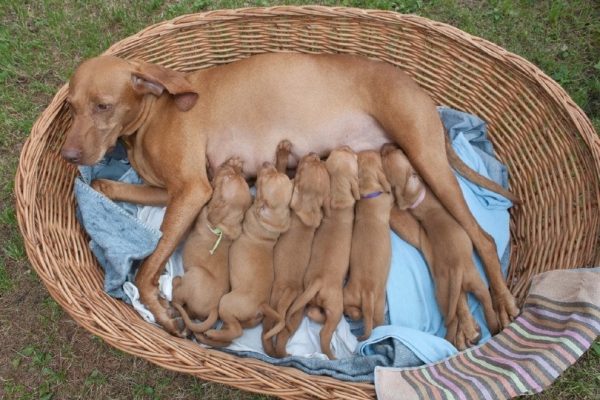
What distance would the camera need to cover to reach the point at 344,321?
330cm

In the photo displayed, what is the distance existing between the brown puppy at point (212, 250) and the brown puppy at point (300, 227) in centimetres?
28

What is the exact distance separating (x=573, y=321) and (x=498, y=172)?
1401mm

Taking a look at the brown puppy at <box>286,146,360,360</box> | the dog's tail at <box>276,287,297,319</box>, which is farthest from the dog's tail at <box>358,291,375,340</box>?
→ the dog's tail at <box>276,287,297,319</box>

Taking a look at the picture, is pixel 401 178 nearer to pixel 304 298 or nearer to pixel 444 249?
pixel 444 249

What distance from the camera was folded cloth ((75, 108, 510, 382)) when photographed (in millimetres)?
2969

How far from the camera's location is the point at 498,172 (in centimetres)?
391

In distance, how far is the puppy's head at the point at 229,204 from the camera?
3365 millimetres

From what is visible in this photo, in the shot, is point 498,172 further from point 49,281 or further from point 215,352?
point 49,281

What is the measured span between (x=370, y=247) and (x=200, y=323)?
40.9 inches

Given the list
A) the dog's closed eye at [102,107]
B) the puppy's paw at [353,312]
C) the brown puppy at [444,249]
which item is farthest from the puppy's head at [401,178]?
the dog's closed eye at [102,107]

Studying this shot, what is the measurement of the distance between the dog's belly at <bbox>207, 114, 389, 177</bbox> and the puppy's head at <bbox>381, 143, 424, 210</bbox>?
0.71 feet

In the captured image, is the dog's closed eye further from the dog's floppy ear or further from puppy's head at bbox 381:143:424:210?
puppy's head at bbox 381:143:424:210

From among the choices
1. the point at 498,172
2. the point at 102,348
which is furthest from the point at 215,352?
the point at 498,172

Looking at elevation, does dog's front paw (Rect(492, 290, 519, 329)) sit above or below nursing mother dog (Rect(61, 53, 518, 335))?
below
